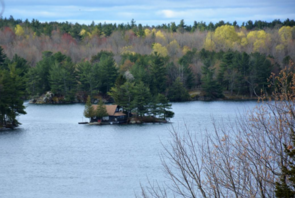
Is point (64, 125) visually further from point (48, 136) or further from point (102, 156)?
point (102, 156)

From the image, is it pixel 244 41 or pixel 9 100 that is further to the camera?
pixel 244 41

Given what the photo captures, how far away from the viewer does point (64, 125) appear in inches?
2341

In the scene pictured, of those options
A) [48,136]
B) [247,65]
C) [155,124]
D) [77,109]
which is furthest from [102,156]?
[247,65]

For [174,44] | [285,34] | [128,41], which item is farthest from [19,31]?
[285,34]

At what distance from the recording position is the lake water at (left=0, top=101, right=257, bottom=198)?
97.0 feet

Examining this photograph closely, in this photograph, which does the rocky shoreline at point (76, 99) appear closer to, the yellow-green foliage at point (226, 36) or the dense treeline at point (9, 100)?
the dense treeline at point (9, 100)

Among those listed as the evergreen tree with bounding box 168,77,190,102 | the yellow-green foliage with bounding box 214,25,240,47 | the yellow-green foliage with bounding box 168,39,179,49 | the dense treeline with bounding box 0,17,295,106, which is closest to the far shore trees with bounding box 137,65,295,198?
the dense treeline with bounding box 0,17,295,106

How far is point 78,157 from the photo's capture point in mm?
40031

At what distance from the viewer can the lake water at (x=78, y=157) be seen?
29.6 metres

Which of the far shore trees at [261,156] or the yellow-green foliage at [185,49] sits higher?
the yellow-green foliage at [185,49]

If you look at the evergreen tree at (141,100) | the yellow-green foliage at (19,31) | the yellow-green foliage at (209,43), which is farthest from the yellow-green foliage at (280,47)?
the yellow-green foliage at (19,31)

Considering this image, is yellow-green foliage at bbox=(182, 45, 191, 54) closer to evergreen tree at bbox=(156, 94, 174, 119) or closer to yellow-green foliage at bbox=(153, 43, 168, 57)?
yellow-green foliage at bbox=(153, 43, 168, 57)

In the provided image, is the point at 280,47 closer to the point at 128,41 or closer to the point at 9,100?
the point at 128,41

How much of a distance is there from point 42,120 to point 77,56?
6653 cm
